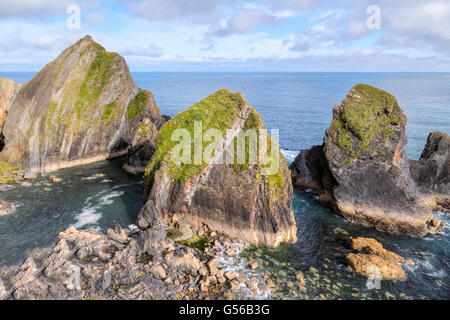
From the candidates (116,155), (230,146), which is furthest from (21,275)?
(116,155)

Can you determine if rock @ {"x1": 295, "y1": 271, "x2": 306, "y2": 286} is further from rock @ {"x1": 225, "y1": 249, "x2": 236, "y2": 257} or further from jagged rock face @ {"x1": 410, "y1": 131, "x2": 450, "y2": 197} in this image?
jagged rock face @ {"x1": 410, "y1": 131, "x2": 450, "y2": 197}

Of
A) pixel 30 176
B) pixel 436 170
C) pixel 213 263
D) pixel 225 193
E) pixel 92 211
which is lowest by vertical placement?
pixel 213 263

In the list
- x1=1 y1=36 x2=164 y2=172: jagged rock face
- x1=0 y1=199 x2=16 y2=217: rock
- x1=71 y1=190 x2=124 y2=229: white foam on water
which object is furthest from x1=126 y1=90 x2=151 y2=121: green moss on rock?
x1=0 y1=199 x2=16 y2=217: rock

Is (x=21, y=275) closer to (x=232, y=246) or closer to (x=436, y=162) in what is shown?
(x=232, y=246)

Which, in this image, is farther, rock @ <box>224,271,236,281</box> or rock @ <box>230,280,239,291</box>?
rock @ <box>224,271,236,281</box>

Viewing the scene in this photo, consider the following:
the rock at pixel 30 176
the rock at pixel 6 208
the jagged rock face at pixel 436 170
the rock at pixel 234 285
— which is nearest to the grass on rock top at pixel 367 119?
the jagged rock face at pixel 436 170

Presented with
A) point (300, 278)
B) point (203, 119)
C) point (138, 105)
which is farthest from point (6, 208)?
point (300, 278)

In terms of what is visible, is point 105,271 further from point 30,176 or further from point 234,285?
point 30,176
